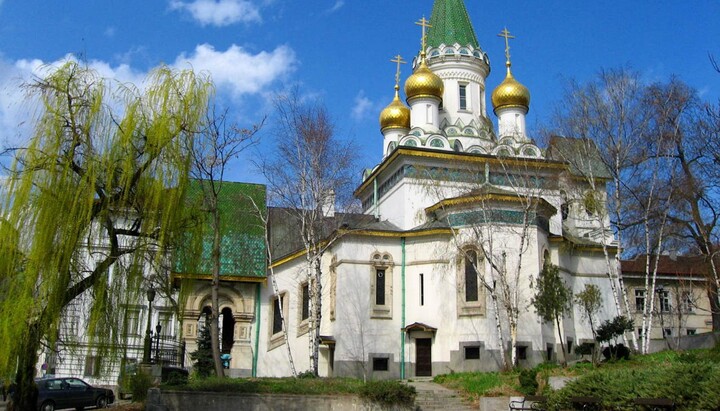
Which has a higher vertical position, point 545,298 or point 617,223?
point 617,223

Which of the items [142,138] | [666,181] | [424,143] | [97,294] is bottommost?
[97,294]

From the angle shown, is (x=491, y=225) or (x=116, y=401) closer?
(x=116, y=401)

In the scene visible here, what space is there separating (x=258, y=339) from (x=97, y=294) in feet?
67.8

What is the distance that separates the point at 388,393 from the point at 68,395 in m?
10.2

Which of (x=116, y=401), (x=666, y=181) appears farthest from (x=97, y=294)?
(x=666, y=181)

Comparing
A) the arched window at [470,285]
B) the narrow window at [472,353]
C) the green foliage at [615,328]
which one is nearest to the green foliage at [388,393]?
the green foliage at [615,328]

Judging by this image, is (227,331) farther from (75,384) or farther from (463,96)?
(463,96)

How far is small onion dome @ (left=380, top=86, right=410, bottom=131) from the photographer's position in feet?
107

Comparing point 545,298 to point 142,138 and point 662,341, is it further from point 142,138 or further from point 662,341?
point 142,138

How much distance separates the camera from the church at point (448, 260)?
2377cm

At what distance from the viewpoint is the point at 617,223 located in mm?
21266

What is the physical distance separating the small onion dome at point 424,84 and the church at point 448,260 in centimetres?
5

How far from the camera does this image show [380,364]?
24.9 meters

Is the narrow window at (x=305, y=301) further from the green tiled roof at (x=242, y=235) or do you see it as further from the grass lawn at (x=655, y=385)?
the grass lawn at (x=655, y=385)
